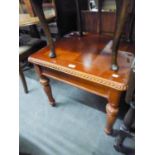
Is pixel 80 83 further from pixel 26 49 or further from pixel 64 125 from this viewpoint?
pixel 26 49

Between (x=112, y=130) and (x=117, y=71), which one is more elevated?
(x=117, y=71)

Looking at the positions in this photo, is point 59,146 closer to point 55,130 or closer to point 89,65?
point 55,130

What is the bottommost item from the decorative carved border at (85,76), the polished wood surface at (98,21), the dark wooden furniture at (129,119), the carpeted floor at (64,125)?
the carpeted floor at (64,125)

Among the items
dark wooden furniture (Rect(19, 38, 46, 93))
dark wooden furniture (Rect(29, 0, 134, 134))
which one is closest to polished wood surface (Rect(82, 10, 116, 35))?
dark wooden furniture (Rect(29, 0, 134, 134))

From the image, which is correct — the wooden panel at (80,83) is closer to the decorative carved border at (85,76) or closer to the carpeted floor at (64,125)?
the decorative carved border at (85,76)

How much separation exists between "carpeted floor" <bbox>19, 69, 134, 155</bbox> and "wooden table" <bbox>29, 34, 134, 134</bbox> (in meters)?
0.13

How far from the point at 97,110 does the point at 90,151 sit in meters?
0.35

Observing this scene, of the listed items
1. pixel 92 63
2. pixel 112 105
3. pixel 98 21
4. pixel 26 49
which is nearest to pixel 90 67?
pixel 92 63

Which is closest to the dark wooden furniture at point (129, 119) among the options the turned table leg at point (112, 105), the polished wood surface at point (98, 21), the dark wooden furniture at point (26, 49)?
the turned table leg at point (112, 105)

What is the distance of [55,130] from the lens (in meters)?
1.15

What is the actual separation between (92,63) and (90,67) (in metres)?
0.04

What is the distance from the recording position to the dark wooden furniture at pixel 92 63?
72 cm
